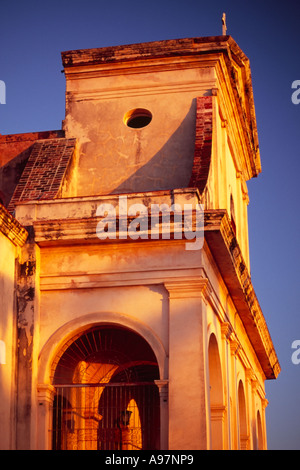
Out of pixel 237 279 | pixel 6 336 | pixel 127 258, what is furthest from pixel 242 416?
pixel 6 336

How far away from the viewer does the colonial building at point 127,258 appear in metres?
13.1

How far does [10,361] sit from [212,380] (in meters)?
3.88

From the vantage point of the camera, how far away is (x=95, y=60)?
54.4ft

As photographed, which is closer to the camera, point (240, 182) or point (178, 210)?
point (178, 210)

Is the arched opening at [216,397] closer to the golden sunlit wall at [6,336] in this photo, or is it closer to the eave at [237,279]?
the eave at [237,279]

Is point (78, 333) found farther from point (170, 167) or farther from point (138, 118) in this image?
point (138, 118)

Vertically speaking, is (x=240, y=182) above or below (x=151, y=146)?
above

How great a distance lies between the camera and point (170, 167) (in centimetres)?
1570

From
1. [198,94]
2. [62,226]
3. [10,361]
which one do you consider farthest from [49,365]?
[198,94]

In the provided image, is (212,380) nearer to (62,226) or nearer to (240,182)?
(62,226)

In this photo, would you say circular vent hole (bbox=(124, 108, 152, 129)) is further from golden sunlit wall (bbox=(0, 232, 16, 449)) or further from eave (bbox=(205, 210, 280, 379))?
golden sunlit wall (bbox=(0, 232, 16, 449))

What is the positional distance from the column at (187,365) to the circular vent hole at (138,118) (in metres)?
4.21
